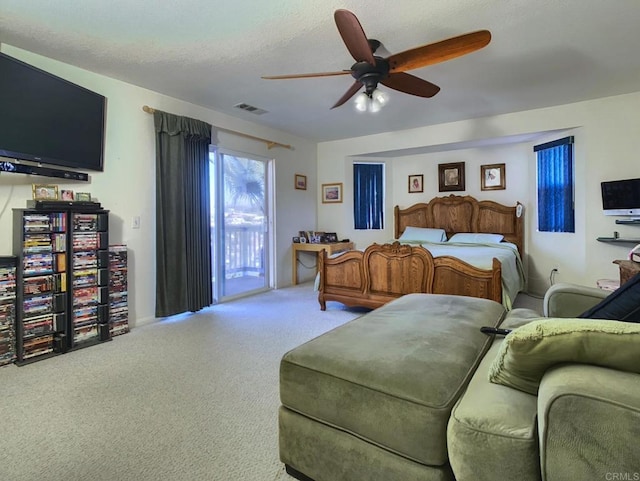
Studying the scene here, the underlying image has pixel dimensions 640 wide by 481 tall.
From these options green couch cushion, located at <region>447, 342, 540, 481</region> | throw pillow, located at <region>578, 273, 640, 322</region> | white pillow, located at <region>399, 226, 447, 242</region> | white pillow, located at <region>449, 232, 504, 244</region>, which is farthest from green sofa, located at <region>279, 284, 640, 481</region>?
white pillow, located at <region>399, 226, 447, 242</region>

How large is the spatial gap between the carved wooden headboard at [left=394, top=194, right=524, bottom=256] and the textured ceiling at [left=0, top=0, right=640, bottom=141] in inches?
66.1

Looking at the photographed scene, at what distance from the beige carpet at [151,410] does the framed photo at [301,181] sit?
306 cm

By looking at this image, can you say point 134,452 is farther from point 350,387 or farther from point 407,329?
point 407,329

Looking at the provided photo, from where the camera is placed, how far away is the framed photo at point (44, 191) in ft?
9.37

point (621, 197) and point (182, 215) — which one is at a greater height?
point (621, 197)

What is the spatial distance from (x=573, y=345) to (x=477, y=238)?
4457 millimetres

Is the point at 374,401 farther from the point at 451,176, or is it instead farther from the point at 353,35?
the point at 451,176

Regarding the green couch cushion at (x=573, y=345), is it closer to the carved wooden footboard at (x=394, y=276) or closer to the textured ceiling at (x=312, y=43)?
the textured ceiling at (x=312, y=43)

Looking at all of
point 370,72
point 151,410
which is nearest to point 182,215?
point 151,410

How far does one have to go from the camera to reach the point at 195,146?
4.00m

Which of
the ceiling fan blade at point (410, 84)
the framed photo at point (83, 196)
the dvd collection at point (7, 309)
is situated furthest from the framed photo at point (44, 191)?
the ceiling fan blade at point (410, 84)

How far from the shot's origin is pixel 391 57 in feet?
7.35

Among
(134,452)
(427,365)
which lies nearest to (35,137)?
(134,452)

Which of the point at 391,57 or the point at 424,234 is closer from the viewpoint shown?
the point at 391,57
